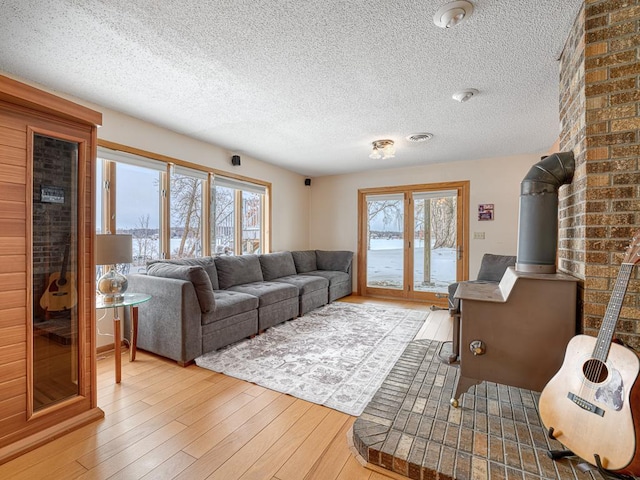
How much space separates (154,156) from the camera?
131 inches

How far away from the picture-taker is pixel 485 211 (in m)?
4.68

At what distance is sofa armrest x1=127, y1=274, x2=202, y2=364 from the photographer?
2570 millimetres

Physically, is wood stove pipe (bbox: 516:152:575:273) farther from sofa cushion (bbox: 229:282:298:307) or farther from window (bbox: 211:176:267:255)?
window (bbox: 211:176:267:255)

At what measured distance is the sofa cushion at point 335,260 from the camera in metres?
5.48

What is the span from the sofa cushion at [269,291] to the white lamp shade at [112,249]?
137 cm

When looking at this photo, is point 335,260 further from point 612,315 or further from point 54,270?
point 612,315

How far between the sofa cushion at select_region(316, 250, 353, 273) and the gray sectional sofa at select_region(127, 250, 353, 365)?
0.96 metres

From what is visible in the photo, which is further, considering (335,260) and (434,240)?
(335,260)

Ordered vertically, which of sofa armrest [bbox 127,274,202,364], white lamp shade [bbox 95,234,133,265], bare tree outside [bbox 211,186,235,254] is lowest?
sofa armrest [bbox 127,274,202,364]

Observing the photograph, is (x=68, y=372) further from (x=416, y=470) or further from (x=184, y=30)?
(x=184, y=30)

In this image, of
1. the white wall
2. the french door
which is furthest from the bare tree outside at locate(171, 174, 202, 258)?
the french door

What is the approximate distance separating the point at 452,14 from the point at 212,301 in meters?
2.69

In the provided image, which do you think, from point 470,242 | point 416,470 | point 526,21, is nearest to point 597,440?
point 416,470

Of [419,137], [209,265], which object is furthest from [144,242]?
[419,137]
